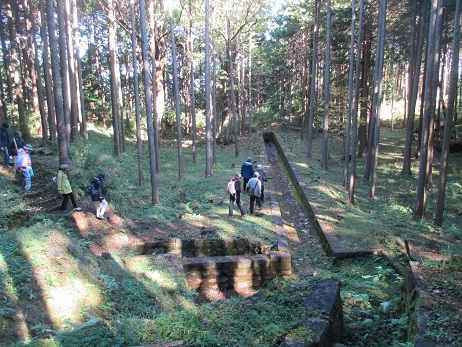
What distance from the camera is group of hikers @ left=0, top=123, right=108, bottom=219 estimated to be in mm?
9922

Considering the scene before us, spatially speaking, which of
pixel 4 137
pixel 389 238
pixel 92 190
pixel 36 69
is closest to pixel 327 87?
pixel 389 238

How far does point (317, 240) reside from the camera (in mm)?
11906

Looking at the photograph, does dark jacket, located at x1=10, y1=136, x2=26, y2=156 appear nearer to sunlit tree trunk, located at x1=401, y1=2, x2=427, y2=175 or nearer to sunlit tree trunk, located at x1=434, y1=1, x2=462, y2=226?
sunlit tree trunk, located at x1=434, y1=1, x2=462, y2=226

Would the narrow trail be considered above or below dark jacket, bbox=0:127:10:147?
below

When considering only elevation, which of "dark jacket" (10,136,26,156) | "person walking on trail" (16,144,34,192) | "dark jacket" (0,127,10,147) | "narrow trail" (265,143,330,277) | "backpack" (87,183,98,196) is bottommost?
"narrow trail" (265,143,330,277)

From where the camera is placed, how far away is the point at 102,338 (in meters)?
4.27

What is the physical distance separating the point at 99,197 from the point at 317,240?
7.65 metres

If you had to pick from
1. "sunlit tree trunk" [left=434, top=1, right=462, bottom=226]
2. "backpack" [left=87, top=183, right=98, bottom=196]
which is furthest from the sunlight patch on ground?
"sunlit tree trunk" [left=434, top=1, right=462, bottom=226]

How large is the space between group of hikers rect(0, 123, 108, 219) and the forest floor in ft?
1.26

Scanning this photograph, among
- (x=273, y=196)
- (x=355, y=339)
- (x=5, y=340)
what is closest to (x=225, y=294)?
(x=355, y=339)

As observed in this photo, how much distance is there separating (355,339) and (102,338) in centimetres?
391

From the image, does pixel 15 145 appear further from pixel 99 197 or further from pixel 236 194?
pixel 236 194

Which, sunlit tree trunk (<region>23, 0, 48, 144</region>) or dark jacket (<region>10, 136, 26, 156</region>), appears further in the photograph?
sunlit tree trunk (<region>23, 0, 48, 144</region>)

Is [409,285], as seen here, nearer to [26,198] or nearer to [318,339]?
[318,339]
